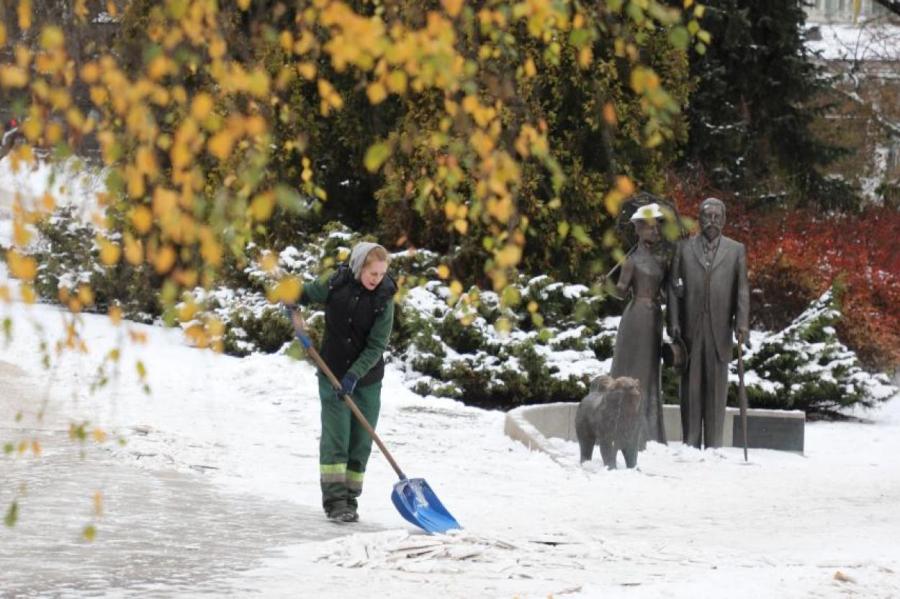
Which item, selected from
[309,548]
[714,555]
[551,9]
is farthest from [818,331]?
[551,9]

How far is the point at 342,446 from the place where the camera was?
1035 centimetres

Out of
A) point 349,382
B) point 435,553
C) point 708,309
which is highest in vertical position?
point 708,309

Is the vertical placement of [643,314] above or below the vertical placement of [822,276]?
below

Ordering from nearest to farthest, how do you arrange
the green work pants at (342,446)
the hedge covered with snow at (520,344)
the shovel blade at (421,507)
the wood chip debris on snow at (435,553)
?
the wood chip debris on snow at (435,553), the shovel blade at (421,507), the green work pants at (342,446), the hedge covered with snow at (520,344)

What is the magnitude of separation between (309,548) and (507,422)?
232 inches

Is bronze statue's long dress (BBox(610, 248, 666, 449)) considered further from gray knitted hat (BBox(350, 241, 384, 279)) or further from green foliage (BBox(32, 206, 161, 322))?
green foliage (BBox(32, 206, 161, 322))

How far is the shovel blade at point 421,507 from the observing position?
9766 mm

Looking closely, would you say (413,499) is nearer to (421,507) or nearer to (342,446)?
(421,507)

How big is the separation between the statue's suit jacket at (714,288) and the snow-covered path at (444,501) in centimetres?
104

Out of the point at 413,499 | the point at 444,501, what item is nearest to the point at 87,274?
the point at 444,501

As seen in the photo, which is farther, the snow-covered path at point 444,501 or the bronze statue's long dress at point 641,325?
the bronze statue's long dress at point 641,325

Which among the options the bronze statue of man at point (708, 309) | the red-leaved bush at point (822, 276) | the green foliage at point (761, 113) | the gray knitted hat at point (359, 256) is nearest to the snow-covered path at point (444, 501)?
the bronze statue of man at point (708, 309)

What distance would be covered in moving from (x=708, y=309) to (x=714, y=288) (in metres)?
0.18

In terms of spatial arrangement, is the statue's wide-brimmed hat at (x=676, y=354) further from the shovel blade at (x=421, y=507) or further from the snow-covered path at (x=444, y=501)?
the shovel blade at (x=421, y=507)
